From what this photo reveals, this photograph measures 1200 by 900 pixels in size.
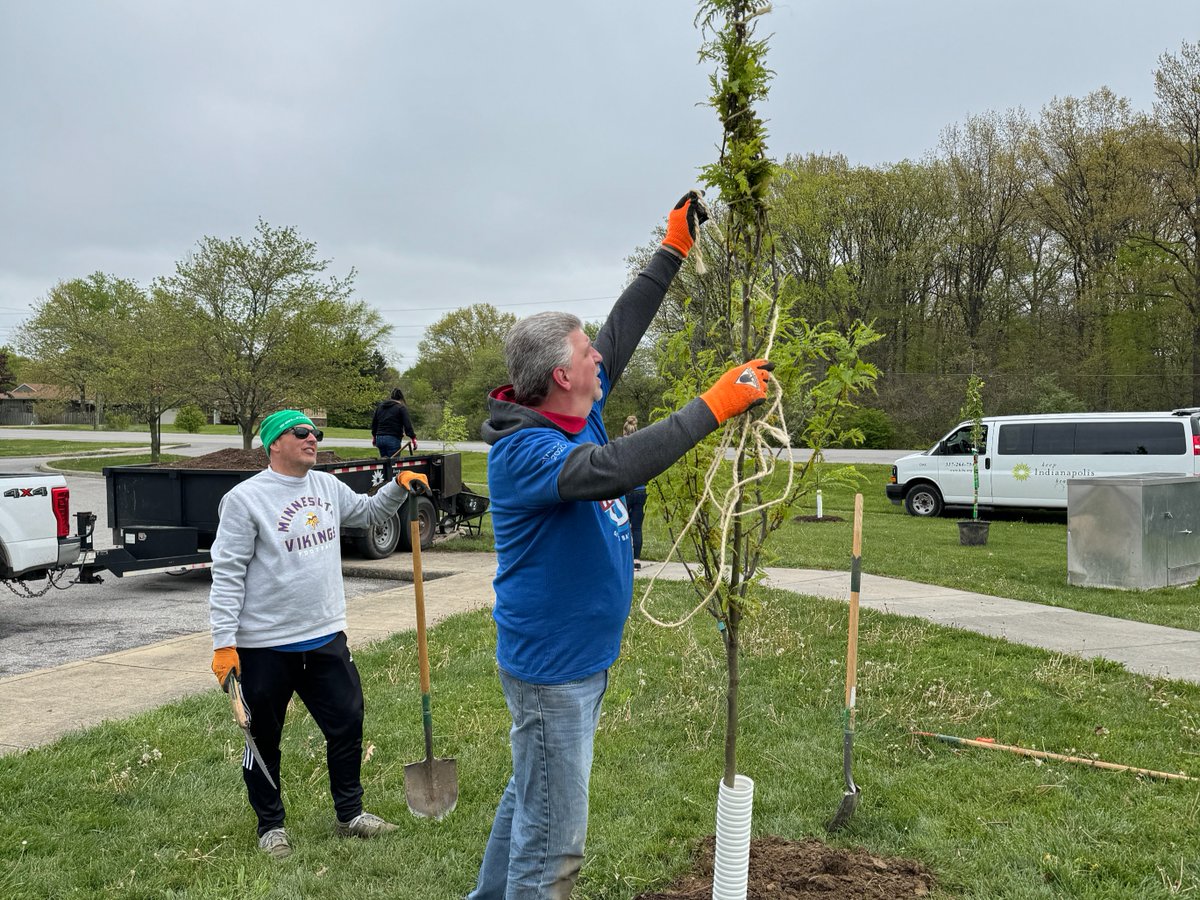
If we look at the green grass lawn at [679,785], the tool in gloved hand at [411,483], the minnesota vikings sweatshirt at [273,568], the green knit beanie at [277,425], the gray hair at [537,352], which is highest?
the gray hair at [537,352]

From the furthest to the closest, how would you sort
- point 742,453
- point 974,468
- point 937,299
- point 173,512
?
1. point 937,299
2. point 974,468
3. point 173,512
4. point 742,453

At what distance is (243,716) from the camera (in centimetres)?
352

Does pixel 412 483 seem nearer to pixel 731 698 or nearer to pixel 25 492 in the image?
pixel 731 698

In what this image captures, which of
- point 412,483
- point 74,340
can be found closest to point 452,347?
point 74,340

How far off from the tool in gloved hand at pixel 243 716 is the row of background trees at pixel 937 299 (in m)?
20.7

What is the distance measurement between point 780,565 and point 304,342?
15.5 metres

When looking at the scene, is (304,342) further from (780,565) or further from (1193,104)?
(1193,104)

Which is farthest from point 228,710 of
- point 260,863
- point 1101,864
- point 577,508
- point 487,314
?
point 487,314

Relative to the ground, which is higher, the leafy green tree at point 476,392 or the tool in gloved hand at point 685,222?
the leafy green tree at point 476,392

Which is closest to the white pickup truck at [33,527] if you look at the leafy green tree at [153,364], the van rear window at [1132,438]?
the leafy green tree at [153,364]

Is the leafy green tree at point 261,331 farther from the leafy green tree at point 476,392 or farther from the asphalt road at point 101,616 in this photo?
the leafy green tree at point 476,392

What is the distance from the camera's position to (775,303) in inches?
113

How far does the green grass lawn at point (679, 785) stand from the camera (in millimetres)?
3523

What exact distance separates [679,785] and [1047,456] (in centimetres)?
1600
